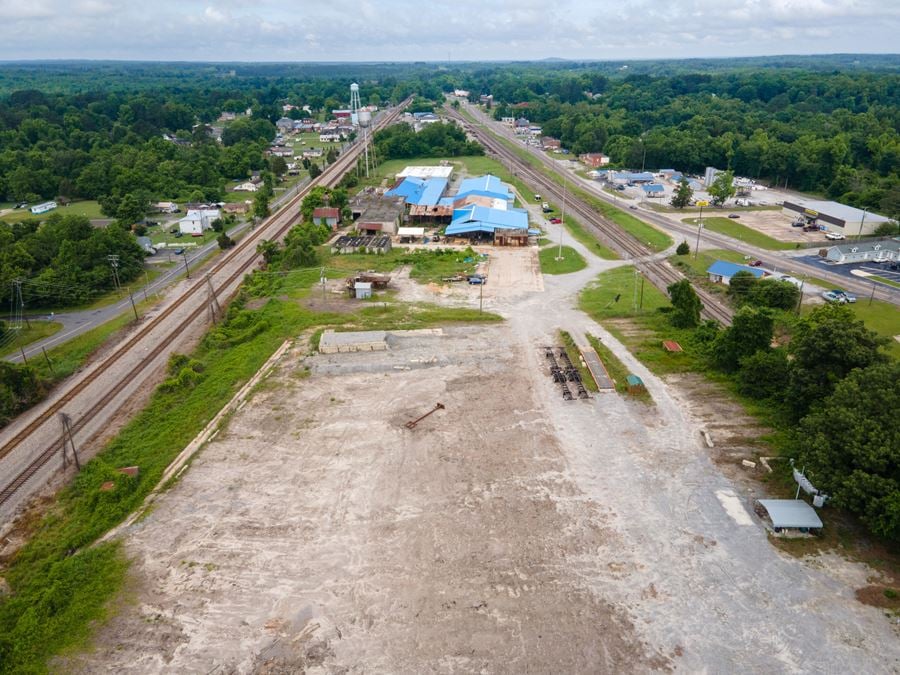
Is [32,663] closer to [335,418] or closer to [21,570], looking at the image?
[21,570]

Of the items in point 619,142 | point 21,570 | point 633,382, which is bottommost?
point 21,570

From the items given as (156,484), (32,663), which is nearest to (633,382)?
(156,484)

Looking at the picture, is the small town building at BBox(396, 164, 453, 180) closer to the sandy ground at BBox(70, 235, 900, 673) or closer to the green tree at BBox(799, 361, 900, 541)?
the sandy ground at BBox(70, 235, 900, 673)

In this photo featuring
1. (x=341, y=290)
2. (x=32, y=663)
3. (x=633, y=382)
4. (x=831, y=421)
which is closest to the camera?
(x=32, y=663)

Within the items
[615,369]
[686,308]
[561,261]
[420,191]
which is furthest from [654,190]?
[615,369]

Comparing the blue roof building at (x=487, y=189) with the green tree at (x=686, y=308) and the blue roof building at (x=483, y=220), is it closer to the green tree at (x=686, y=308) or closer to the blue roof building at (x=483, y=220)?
the blue roof building at (x=483, y=220)

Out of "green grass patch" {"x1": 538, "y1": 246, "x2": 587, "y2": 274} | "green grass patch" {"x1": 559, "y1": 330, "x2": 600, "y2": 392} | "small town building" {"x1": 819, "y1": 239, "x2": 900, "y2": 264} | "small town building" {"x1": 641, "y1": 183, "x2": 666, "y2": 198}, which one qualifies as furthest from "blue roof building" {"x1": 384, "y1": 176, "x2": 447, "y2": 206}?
"small town building" {"x1": 819, "y1": 239, "x2": 900, "y2": 264}
